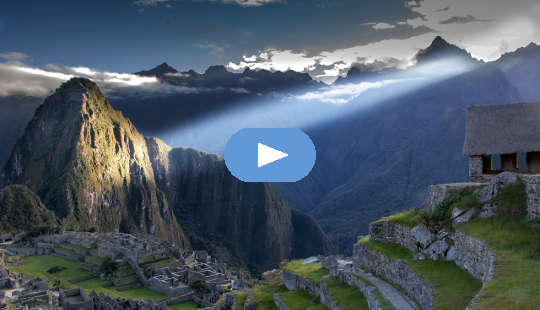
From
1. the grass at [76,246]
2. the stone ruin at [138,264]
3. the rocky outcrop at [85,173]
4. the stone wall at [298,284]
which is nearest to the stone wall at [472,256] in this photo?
the stone wall at [298,284]

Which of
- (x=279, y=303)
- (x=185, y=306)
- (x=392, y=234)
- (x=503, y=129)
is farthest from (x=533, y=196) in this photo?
(x=185, y=306)

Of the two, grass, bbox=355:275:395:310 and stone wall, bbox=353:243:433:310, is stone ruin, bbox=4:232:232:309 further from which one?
grass, bbox=355:275:395:310

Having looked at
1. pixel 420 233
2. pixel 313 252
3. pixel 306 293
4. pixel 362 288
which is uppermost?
pixel 420 233

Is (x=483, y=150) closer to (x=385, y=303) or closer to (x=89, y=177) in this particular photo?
(x=385, y=303)

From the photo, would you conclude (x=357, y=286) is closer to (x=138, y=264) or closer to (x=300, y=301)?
(x=300, y=301)

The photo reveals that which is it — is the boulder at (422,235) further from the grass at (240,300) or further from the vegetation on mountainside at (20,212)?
the vegetation on mountainside at (20,212)

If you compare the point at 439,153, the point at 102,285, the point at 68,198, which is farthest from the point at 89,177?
the point at 439,153

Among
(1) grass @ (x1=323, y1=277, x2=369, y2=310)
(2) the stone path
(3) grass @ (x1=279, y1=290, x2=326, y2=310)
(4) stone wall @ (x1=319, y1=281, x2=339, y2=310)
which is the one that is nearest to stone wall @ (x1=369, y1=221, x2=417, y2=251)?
(2) the stone path
